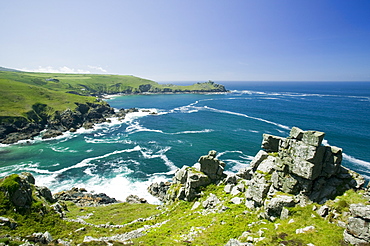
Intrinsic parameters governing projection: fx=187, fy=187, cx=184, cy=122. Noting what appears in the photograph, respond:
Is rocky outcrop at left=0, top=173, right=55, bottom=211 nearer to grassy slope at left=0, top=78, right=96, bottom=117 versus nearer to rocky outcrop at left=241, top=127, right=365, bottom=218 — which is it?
rocky outcrop at left=241, top=127, right=365, bottom=218

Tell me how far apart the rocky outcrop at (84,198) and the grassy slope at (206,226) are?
9.82m

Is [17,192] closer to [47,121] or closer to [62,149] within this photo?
[62,149]

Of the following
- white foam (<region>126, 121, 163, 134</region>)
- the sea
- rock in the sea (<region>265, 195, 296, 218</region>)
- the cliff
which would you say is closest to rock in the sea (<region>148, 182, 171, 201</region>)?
the sea

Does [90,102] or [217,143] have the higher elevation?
[90,102]

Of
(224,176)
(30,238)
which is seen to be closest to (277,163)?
(224,176)

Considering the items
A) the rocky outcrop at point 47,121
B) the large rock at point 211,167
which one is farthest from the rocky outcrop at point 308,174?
the rocky outcrop at point 47,121

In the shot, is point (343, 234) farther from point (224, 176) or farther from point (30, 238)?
point (30, 238)

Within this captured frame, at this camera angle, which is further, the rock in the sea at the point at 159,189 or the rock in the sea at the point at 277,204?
the rock in the sea at the point at 159,189

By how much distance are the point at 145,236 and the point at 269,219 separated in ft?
53.2

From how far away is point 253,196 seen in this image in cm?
2686

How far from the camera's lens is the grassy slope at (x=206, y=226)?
60.7ft

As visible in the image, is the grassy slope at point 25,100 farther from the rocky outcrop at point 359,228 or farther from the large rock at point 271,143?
the rocky outcrop at point 359,228

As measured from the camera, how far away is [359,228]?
16016mm

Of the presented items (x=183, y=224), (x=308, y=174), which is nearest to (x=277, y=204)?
(x=308, y=174)
